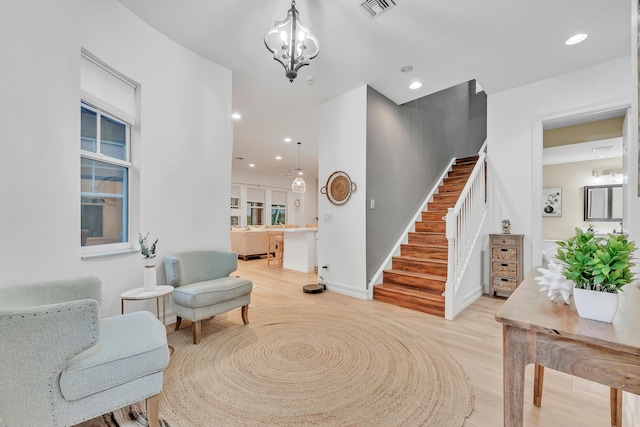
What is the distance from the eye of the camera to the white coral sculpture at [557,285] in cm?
105

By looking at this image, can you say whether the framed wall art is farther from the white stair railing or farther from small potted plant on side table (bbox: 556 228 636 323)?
small potted plant on side table (bbox: 556 228 636 323)

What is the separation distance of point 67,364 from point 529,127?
513 centimetres

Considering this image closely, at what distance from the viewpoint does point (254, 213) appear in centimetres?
1105

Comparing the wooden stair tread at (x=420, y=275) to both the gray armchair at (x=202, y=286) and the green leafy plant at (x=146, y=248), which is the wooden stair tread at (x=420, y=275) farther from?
the green leafy plant at (x=146, y=248)

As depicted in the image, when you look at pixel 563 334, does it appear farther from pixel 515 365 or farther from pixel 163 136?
pixel 163 136

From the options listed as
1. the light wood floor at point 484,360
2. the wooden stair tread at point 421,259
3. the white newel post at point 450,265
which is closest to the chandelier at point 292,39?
the white newel post at point 450,265

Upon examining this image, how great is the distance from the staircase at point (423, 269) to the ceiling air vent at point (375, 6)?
301 centimetres

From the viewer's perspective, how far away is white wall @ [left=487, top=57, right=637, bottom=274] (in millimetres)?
3232

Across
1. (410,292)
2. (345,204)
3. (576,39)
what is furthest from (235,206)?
(576,39)

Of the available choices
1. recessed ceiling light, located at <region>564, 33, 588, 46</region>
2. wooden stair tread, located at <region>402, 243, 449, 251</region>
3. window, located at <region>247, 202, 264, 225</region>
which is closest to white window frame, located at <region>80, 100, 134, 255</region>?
wooden stair tread, located at <region>402, 243, 449, 251</region>

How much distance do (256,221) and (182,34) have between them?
28.4ft

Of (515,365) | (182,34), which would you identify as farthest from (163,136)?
(515,365)

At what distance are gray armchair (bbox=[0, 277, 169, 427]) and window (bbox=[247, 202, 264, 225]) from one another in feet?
31.1

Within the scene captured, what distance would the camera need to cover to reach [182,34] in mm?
2811
